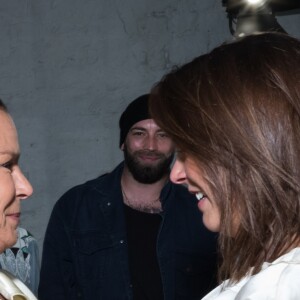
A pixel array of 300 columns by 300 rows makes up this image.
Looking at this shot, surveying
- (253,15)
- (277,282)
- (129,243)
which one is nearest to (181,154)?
(277,282)

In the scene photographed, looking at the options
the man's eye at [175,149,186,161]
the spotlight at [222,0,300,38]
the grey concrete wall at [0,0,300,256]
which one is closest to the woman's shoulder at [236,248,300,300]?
the man's eye at [175,149,186,161]

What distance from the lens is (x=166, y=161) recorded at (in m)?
2.90

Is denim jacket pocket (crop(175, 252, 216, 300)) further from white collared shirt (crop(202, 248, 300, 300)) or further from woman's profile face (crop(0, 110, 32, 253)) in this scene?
white collared shirt (crop(202, 248, 300, 300))

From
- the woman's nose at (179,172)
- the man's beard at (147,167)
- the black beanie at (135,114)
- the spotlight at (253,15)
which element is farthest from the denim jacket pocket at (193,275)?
the woman's nose at (179,172)

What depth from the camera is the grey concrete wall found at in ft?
11.7

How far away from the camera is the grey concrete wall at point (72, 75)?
11.7 ft

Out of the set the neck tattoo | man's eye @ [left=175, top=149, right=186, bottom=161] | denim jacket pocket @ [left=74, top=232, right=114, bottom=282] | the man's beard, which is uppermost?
man's eye @ [left=175, top=149, right=186, bottom=161]

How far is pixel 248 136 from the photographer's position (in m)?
1.07

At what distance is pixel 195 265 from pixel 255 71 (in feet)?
5.49

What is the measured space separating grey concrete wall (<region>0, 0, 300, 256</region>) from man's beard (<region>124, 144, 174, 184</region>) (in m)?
0.76

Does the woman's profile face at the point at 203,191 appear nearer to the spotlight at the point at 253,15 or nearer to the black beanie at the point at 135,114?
the black beanie at the point at 135,114

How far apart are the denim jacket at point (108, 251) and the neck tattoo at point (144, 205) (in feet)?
0.15

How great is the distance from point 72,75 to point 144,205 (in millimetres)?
1196

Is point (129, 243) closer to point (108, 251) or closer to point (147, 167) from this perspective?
point (108, 251)
